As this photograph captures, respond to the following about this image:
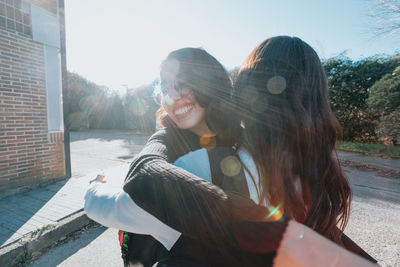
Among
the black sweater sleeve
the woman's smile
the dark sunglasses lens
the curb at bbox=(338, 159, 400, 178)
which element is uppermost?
the dark sunglasses lens

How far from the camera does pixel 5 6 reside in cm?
399

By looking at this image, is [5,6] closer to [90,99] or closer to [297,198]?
[297,198]

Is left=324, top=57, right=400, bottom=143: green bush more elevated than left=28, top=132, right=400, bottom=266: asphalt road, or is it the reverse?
left=324, top=57, right=400, bottom=143: green bush

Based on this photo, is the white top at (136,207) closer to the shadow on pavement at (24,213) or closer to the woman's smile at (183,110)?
the woman's smile at (183,110)

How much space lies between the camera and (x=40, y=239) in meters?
2.76

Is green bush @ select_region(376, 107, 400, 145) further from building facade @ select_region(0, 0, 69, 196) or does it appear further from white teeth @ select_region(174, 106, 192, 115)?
building facade @ select_region(0, 0, 69, 196)

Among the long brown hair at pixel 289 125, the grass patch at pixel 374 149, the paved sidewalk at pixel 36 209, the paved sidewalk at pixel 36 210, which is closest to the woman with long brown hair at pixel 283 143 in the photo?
the long brown hair at pixel 289 125

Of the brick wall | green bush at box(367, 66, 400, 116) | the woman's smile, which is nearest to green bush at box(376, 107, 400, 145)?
green bush at box(367, 66, 400, 116)

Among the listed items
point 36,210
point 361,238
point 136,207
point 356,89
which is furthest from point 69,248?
point 356,89

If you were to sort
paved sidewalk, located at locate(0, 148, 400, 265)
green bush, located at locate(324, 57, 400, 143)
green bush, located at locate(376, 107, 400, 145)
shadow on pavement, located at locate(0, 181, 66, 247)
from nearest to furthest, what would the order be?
paved sidewalk, located at locate(0, 148, 400, 265) < shadow on pavement, located at locate(0, 181, 66, 247) < green bush, located at locate(376, 107, 400, 145) < green bush, located at locate(324, 57, 400, 143)

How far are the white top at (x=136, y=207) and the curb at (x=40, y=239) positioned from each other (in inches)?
99.5

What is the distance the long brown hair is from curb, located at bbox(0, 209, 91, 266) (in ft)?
10.1

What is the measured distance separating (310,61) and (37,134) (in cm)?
547

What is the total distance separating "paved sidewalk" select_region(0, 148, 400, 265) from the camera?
276cm
